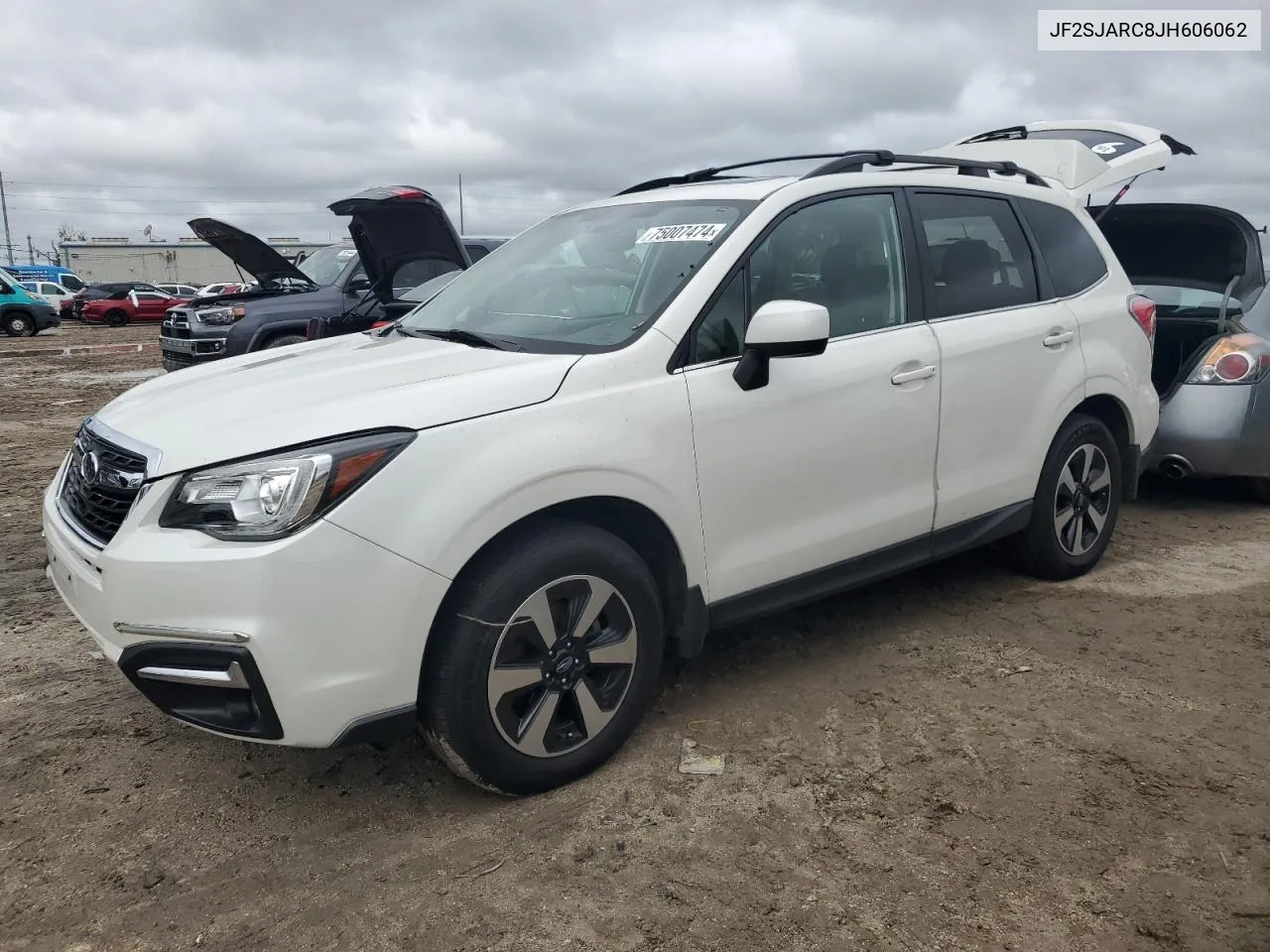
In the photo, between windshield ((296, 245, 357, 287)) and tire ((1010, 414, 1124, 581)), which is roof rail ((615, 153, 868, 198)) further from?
windshield ((296, 245, 357, 287))

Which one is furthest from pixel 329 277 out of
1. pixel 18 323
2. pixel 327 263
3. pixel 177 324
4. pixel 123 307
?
pixel 123 307

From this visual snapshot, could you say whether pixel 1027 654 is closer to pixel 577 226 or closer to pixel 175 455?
pixel 577 226

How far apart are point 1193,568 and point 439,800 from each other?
389 centimetres

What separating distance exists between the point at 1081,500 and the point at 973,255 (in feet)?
Answer: 4.19

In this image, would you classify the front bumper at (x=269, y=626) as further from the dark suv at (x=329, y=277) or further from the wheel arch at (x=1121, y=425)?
the dark suv at (x=329, y=277)

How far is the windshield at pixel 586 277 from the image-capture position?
3.12 meters

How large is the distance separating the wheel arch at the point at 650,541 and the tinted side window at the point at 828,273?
52cm

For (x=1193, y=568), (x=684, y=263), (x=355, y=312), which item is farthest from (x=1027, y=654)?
(x=355, y=312)

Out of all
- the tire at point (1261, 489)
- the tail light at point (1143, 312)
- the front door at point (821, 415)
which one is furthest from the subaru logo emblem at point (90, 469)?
the tire at point (1261, 489)

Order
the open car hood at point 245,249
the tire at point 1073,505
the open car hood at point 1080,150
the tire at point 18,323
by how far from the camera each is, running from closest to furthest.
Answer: the tire at point 1073,505 < the open car hood at point 1080,150 < the open car hood at point 245,249 < the tire at point 18,323

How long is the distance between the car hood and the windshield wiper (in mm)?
63

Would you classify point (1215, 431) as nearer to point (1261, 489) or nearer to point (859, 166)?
point (1261, 489)

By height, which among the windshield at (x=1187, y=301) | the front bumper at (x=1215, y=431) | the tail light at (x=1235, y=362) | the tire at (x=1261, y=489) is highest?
the windshield at (x=1187, y=301)

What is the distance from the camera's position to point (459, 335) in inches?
131
